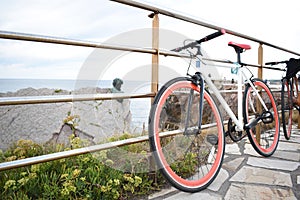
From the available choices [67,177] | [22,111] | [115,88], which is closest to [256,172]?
[115,88]

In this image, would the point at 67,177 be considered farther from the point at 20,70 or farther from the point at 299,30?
the point at 299,30

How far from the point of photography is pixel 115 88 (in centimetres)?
199

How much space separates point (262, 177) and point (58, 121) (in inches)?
73.5

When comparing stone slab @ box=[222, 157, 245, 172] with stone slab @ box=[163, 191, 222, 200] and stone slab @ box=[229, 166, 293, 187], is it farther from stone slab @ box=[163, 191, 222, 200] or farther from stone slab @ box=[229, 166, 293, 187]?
stone slab @ box=[163, 191, 222, 200]

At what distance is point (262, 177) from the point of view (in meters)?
1.86

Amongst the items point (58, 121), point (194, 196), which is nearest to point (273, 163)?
point (194, 196)

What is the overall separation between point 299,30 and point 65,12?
3.96 m

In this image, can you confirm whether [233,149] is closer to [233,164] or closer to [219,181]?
[233,164]

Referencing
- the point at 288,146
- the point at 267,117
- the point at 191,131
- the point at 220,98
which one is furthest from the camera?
the point at 288,146

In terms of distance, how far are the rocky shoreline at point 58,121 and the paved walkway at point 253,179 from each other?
92cm

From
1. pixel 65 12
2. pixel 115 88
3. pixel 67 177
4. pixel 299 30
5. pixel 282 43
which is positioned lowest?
pixel 67 177

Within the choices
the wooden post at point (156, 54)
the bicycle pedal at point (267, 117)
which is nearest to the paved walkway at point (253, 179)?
the bicycle pedal at point (267, 117)

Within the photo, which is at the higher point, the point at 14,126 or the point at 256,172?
the point at 14,126

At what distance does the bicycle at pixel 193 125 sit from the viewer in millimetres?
1519
